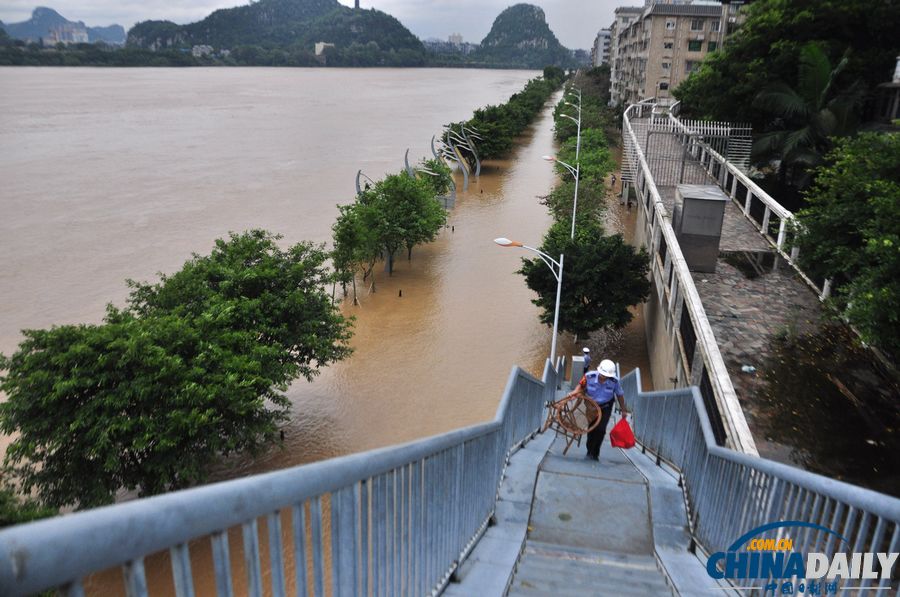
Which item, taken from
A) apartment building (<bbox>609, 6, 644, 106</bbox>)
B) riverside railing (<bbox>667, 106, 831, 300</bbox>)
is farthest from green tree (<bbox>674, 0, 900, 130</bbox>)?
apartment building (<bbox>609, 6, 644, 106</bbox>)

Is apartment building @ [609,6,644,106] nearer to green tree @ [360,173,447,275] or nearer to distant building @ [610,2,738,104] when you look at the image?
distant building @ [610,2,738,104]

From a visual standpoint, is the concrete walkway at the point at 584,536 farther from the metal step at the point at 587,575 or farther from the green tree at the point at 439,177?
the green tree at the point at 439,177

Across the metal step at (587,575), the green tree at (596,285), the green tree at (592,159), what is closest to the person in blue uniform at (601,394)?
the metal step at (587,575)

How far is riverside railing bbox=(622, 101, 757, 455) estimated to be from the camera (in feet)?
28.0

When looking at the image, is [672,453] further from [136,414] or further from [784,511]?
[136,414]

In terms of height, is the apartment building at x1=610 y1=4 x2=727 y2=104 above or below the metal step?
above

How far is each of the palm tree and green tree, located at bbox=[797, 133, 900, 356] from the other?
326 inches

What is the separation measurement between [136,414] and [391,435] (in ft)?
23.4

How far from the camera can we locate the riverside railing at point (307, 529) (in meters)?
1.19

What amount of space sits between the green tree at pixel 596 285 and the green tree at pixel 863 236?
7.18m

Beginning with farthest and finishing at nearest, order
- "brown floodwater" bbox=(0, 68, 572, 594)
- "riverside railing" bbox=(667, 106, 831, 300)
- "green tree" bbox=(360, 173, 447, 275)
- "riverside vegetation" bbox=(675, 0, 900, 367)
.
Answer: "green tree" bbox=(360, 173, 447, 275) → "brown floodwater" bbox=(0, 68, 572, 594) → "riverside vegetation" bbox=(675, 0, 900, 367) → "riverside railing" bbox=(667, 106, 831, 300)

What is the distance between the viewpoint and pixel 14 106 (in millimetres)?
86875

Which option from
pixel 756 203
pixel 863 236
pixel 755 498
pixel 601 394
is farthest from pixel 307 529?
pixel 756 203

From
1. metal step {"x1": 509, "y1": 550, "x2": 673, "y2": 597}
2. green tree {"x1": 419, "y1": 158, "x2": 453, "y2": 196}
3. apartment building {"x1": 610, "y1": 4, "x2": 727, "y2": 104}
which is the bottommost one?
green tree {"x1": 419, "y1": 158, "x2": 453, "y2": 196}
